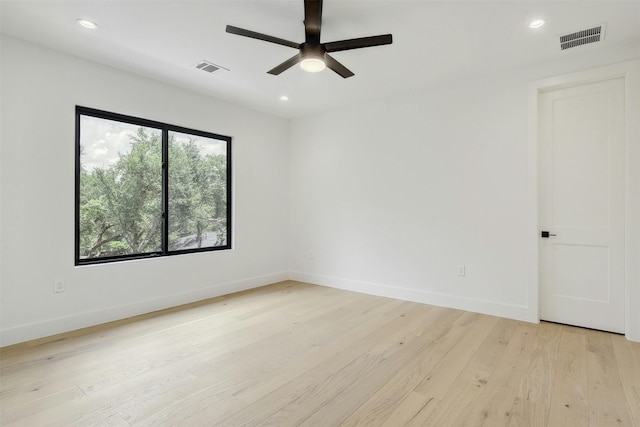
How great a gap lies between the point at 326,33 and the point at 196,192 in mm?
2693

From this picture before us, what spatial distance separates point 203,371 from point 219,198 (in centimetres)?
275

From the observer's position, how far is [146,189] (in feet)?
12.8

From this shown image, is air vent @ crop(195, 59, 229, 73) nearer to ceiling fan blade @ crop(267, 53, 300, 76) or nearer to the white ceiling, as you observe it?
the white ceiling

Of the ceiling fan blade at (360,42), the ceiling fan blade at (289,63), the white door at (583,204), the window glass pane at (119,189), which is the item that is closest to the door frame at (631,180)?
the white door at (583,204)

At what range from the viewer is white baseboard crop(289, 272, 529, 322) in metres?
3.56

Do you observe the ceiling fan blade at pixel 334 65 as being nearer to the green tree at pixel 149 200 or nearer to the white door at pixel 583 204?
the white door at pixel 583 204

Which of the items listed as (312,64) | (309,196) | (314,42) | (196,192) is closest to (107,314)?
(196,192)

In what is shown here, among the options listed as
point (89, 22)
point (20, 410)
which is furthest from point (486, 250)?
point (89, 22)

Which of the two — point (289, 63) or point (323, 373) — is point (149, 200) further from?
point (323, 373)

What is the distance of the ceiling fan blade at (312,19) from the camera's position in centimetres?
219

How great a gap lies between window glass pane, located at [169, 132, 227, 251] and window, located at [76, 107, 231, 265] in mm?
12

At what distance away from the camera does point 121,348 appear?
2811 millimetres

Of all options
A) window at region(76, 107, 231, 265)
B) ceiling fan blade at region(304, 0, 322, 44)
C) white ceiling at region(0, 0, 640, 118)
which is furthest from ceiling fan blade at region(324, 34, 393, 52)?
window at region(76, 107, 231, 265)

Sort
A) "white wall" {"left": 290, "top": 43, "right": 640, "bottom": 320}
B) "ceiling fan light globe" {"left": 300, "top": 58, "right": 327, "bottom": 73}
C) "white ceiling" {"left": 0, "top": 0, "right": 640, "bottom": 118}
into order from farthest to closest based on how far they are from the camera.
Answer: "white wall" {"left": 290, "top": 43, "right": 640, "bottom": 320} → "ceiling fan light globe" {"left": 300, "top": 58, "right": 327, "bottom": 73} → "white ceiling" {"left": 0, "top": 0, "right": 640, "bottom": 118}
